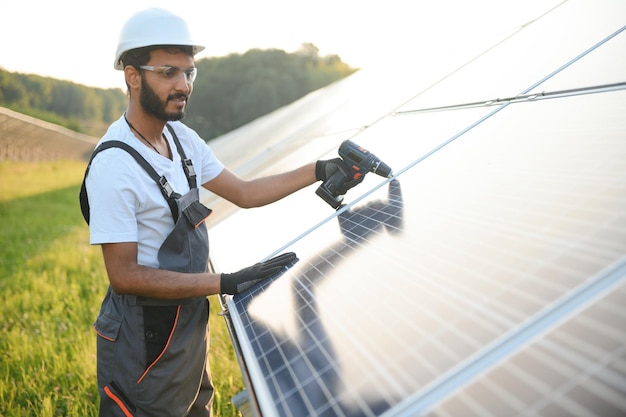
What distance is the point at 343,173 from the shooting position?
2359mm

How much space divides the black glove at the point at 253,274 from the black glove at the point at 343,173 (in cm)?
60

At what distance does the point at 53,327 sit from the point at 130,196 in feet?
12.6

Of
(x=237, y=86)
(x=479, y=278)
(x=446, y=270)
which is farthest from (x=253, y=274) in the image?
(x=237, y=86)

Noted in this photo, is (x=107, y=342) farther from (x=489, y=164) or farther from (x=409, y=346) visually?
(x=489, y=164)

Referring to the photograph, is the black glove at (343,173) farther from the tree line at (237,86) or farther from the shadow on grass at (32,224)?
the tree line at (237,86)

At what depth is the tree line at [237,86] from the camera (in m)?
43.7

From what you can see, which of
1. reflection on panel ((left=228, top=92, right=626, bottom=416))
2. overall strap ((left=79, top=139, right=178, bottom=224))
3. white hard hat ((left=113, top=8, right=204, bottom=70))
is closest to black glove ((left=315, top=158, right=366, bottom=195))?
reflection on panel ((left=228, top=92, right=626, bottom=416))

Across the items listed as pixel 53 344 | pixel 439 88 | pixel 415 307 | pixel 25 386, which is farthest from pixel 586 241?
pixel 53 344

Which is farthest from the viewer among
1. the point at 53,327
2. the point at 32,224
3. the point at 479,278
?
the point at 32,224

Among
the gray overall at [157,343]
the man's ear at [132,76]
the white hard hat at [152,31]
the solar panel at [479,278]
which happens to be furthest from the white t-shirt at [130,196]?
the solar panel at [479,278]

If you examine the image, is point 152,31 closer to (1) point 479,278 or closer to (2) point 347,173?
(2) point 347,173

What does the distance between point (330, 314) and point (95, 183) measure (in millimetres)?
1241

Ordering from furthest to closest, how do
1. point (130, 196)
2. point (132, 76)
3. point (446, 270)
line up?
point (132, 76) < point (130, 196) < point (446, 270)

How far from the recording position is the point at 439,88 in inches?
132
